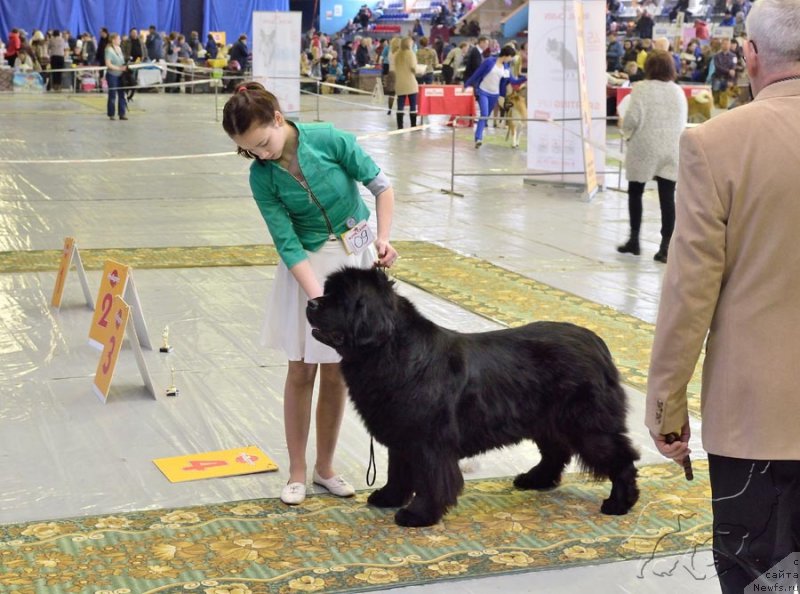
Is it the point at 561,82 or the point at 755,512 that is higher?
the point at 561,82

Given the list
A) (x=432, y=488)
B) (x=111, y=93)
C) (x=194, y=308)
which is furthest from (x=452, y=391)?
(x=111, y=93)

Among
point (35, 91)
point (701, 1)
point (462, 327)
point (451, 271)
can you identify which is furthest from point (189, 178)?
point (701, 1)

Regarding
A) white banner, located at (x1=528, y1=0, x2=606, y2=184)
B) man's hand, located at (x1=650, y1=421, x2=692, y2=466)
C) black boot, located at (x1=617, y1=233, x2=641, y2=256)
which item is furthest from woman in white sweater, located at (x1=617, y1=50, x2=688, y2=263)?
man's hand, located at (x1=650, y1=421, x2=692, y2=466)

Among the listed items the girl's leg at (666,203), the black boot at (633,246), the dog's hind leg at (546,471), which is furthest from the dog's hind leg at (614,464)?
the black boot at (633,246)

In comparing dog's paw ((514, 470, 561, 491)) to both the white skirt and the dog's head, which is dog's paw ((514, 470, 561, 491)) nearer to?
the white skirt

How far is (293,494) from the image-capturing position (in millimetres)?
3990

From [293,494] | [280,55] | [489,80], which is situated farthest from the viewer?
[280,55]

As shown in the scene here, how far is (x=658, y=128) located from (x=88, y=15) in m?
31.2

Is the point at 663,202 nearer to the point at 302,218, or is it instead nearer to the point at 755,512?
the point at 302,218

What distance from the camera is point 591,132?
1262 centimetres

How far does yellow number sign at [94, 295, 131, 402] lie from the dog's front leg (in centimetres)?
197

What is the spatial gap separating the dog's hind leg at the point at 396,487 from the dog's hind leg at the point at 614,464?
63 cm

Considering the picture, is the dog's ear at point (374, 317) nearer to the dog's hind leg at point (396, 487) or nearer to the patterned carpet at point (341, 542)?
the dog's hind leg at point (396, 487)

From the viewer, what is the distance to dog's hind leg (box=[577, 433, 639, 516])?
3854 mm
